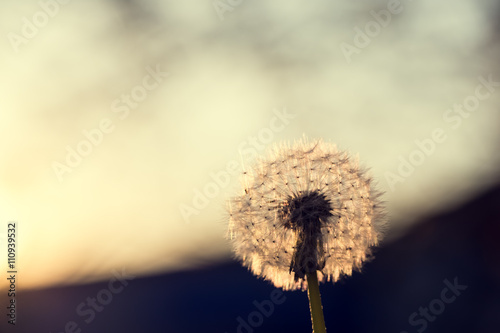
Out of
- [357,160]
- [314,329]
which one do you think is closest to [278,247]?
[314,329]

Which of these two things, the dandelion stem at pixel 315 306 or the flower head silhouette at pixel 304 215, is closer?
the dandelion stem at pixel 315 306

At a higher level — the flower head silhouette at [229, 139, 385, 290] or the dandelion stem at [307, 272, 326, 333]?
the flower head silhouette at [229, 139, 385, 290]

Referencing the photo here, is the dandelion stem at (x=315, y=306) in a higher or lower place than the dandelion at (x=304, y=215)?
lower

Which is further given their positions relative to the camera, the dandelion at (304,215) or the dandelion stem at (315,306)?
the dandelion at (304,215)

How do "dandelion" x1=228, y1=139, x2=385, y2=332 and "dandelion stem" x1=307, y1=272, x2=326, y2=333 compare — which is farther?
"dandelion" x1=228, y1=139, x2=385, y2=332

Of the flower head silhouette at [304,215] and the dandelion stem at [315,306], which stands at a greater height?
the flower head silhouette at [304,215]
